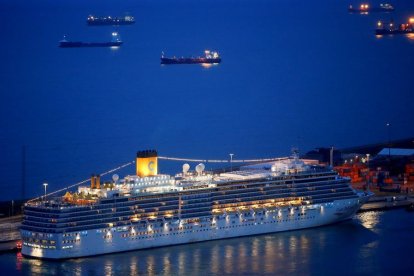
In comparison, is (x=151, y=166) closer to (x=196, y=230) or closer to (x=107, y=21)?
(x=196, y=230)

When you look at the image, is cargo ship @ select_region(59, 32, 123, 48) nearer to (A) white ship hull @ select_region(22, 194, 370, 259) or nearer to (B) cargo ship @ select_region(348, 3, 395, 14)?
(B) cargo ship @ select_region(348, 3, 395, 14)

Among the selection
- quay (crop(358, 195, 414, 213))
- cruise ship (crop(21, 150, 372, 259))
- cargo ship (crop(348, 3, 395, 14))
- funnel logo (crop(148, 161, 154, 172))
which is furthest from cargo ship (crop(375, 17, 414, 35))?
funnel logo (crop(148, 161, 154, 172))

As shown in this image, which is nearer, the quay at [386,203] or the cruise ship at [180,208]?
the cruise ship at [180,208]

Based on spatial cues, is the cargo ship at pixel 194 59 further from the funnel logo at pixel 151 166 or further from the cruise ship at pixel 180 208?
the funnel logo at pixel 151 166

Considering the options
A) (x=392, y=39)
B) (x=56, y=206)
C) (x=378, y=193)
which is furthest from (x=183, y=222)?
(x=392, y=39)

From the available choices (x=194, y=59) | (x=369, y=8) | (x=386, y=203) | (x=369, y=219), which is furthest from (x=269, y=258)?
(x=369, y=8)

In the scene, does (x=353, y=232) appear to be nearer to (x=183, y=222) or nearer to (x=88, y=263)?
(x=183, y=222)

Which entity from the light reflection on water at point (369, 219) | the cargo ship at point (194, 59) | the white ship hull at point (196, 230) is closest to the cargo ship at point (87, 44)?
the cargo ship at point (194, 59)
